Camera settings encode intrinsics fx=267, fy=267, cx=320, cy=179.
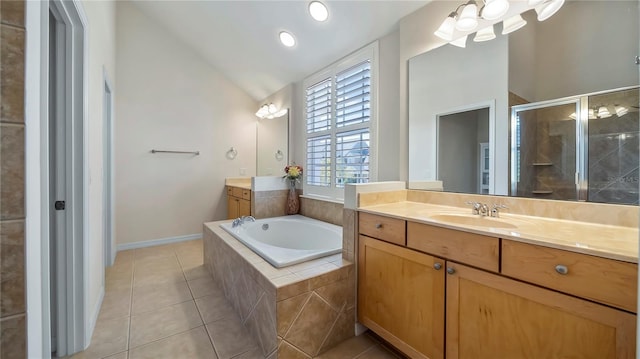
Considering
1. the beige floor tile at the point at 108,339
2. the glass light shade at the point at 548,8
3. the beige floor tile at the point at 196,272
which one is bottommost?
the beige floor tile at the point at 108,339

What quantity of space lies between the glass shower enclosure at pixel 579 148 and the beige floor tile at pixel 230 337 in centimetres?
183

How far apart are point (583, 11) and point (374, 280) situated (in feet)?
5.79

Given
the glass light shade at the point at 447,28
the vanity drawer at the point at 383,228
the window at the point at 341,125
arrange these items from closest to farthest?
the vanity drawer at the point at 383,228
the glass light shade at the point at 447,28
the window at the point at 341,125

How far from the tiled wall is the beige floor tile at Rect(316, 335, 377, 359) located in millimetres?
1396

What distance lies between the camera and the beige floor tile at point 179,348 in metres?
1.54

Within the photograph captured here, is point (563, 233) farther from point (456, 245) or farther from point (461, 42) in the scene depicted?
point (461, 42)

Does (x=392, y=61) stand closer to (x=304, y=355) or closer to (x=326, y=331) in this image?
(x=326, y=331)

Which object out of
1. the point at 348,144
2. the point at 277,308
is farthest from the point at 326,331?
the point at 348,144

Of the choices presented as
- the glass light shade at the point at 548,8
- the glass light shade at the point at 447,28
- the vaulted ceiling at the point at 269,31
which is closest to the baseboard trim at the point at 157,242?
the vaulted ceiling at the point at 269,31

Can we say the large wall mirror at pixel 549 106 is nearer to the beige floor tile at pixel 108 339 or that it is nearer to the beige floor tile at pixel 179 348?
the beige floor tile at pixel 179 348

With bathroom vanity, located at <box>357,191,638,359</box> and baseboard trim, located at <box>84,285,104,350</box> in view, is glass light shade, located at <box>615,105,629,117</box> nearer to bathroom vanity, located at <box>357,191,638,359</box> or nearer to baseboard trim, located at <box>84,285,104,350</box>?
bathroom vanity, located at <box>357,191,638,359</box>

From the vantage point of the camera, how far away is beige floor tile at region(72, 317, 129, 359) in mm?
1555

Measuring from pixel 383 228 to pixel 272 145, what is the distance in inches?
110

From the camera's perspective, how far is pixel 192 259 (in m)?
3.11
